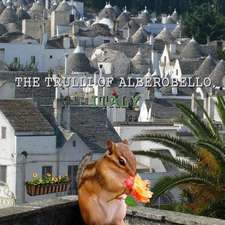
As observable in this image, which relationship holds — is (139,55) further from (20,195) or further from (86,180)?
(86,180)

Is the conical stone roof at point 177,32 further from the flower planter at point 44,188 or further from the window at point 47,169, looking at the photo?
the flower planter at point 44,188

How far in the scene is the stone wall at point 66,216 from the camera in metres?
8.19

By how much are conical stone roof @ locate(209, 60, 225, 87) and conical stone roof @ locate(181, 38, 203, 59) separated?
1055 centimetres

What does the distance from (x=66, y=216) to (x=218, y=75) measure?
43200 mm

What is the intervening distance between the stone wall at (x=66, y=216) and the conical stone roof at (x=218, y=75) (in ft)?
134

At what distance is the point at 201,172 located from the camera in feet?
39.2

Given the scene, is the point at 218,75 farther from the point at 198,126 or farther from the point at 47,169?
the point at 198,126

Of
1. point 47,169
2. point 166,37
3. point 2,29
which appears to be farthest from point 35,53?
point 47,169

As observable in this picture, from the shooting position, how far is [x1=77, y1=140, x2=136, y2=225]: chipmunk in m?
7.42

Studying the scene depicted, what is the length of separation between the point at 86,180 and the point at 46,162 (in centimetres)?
1591

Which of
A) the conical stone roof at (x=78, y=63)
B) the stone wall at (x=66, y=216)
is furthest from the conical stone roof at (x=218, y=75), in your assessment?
the stone wall at (x=66, y=216)

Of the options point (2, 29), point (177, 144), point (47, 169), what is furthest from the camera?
point (2, 29)

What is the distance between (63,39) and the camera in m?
64.4

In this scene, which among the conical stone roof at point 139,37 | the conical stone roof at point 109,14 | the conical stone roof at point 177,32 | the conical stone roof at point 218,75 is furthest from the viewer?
the conical stone roof at point 109,14
